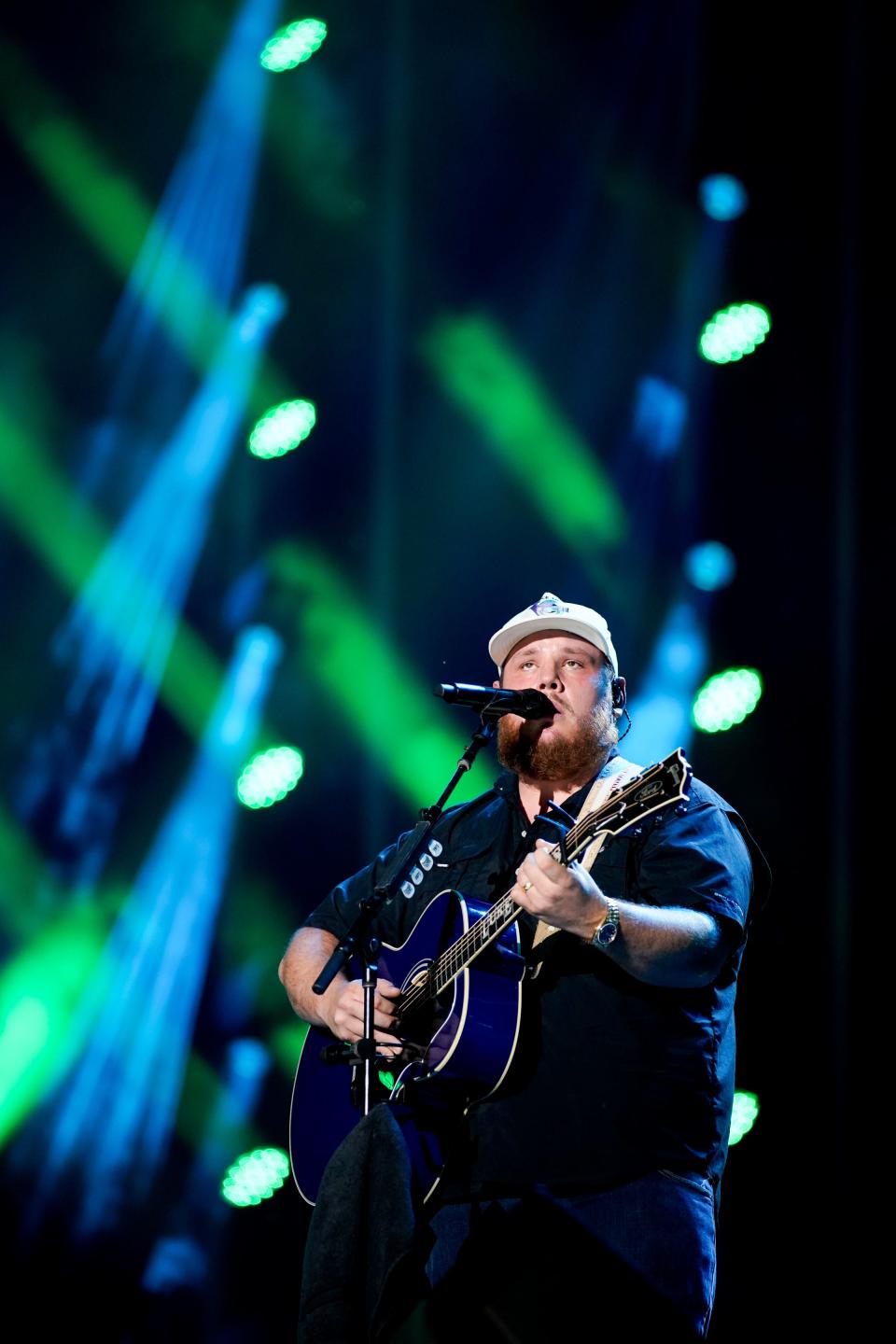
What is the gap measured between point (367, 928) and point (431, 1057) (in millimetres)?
422

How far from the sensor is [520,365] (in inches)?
235

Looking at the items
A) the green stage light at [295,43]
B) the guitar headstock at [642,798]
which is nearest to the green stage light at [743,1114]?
the guitar headstock at [642,798]

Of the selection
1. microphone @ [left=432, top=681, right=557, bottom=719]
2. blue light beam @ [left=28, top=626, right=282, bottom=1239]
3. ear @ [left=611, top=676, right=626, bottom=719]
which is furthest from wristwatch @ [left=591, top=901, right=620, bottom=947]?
blue light beam @ [left=28, top=626, right=282, bottom=1239]

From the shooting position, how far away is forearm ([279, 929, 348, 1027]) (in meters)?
3.64

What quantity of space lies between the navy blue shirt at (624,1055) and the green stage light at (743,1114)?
153 centimetres

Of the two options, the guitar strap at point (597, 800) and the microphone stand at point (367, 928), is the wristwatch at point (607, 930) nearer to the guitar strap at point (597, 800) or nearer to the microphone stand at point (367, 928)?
the guitar strap at point (597, 800)

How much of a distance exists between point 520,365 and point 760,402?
45.3 inches

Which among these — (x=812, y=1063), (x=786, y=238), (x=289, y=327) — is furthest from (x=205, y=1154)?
(x=786, y=238)

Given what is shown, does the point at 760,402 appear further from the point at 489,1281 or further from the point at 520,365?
the point at 489,1281

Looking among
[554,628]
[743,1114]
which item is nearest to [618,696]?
[554,628]

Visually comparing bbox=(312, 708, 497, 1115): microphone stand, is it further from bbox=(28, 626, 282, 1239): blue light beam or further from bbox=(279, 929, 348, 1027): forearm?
bbox=(28, 626, 282, 1239): blue light beam

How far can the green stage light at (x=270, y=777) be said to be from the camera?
5.85 m

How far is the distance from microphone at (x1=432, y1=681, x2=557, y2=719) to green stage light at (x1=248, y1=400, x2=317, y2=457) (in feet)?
10.5

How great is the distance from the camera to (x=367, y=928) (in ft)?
11.2
